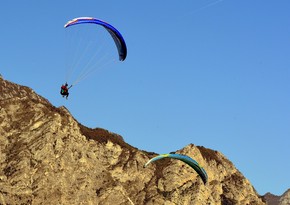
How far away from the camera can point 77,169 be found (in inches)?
4018

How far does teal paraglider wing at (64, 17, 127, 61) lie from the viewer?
5612cm

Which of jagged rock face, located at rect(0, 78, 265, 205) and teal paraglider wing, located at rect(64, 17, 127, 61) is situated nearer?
teal paraglider wing, located at rect(64, 17, 127, 61)

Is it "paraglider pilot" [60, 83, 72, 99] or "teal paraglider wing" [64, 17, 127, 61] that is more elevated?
"teal paraglider wing" [64, 17, 127, 61]

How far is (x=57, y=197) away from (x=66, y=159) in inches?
340

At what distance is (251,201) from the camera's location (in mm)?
122688

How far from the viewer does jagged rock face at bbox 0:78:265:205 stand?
95812 mm

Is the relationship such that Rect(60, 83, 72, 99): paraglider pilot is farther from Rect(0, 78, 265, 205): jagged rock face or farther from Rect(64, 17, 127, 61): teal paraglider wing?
Rect(0, 78, 265, 205): jagged rock face

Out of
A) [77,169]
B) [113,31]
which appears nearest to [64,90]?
[113,31]

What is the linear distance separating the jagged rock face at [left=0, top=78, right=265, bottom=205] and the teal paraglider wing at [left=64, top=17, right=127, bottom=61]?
3925cm

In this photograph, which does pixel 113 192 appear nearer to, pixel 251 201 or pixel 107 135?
pixel 107 135

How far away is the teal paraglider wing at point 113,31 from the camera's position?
5612cm

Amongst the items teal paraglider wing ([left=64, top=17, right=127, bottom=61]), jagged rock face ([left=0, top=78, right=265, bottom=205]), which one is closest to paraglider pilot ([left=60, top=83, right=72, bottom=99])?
teal paraglider wing ([left=64, top=17, right=127, bottom=61])

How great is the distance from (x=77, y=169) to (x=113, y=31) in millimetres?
47675

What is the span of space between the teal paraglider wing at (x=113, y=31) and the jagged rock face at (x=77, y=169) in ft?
129
